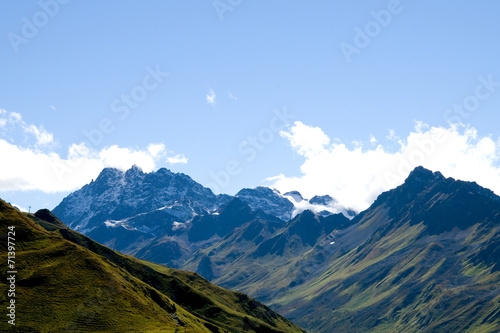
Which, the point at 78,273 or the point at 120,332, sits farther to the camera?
the point at 78,273

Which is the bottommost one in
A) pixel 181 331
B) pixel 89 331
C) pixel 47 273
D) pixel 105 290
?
pixel 181 331

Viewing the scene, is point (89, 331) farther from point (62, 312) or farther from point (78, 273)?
point (78, 273)

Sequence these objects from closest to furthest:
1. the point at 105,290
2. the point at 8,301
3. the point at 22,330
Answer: the point at 22,330, the point at 8,301, the point at 105,290

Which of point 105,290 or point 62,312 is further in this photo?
point 105,290

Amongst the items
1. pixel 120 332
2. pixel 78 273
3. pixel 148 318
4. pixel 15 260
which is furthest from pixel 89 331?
pixel 15 260

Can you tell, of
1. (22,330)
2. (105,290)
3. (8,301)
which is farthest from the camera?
(105,290)

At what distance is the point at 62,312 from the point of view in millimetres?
165875

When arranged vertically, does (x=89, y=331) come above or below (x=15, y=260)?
below

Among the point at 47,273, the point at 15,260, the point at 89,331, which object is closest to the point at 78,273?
the point at 47,273

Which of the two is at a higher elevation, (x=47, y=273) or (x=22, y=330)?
(x=47, y=273)

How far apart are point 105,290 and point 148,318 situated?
773 inches

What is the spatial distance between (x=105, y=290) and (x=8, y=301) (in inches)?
1194

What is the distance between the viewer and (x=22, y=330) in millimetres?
156000

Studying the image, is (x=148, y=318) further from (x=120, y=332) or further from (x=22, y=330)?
(x=22, y=330)
